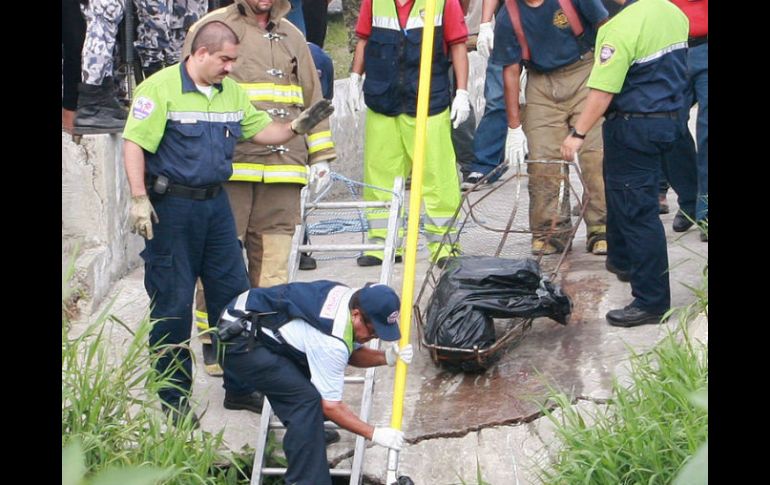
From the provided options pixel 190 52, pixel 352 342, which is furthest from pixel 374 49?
pixel 352 342

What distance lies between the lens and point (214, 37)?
457 centimetres

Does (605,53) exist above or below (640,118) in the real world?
above

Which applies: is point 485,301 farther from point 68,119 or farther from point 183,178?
point 68,119

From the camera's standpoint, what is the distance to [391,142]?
21.2ft


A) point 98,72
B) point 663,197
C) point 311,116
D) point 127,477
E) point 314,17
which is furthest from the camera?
point 314,17

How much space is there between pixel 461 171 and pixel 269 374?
4.68 meters

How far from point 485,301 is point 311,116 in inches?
45.2

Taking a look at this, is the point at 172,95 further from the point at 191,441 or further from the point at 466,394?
the point at 466,394

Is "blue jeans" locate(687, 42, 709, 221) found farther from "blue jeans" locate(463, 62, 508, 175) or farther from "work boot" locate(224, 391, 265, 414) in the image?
"work boot" locate(224, 391, 265, 414)

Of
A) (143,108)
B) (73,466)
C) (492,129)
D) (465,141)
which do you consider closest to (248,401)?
(143,108)

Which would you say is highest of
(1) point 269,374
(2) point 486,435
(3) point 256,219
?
(3) point 256,219

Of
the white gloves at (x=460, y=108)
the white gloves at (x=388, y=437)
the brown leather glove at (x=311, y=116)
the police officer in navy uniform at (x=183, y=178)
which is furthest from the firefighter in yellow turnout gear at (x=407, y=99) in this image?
the white gloves at (x=388, y=437)

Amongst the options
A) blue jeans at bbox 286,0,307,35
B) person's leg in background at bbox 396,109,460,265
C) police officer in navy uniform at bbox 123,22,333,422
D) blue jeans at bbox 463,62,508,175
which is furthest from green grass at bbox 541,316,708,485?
blue jeans at bbox 463,62,508,175
